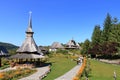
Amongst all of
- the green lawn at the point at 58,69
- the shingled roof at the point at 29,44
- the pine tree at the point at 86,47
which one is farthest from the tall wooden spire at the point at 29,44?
the pine tree at the point at 86,47

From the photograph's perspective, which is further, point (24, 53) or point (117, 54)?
point (117, 54)

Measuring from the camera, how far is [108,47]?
74188mm

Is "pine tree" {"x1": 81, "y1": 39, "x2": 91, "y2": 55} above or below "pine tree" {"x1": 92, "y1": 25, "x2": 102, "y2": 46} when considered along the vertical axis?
below

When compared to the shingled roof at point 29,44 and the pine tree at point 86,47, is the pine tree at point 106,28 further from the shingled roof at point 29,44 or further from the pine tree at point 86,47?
the shingled roof at point 29,44

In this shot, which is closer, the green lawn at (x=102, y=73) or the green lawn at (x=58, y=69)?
the green lawn at (x=102, y=73)

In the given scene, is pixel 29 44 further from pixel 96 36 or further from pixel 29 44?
pixel 96 36

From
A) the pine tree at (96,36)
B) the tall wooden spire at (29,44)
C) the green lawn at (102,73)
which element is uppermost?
the pine tree at (96,36)

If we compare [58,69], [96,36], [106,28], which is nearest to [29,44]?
[58,69]

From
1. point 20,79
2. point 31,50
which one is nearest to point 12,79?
point 20,79

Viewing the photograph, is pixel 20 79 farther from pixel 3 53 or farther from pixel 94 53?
pixel 94 53

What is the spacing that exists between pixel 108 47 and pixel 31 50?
33039 millimetres

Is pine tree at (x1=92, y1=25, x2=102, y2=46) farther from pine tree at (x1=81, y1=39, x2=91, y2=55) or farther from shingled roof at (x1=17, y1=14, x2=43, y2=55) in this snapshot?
shingled roof at (x1=17, y1=14, x2=43, y2=55)

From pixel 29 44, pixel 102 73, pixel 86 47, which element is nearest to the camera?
pixel 102 73

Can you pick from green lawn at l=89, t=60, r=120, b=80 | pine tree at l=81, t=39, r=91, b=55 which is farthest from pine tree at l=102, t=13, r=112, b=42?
green lawn at l=89, t=60, r=120, b=80
